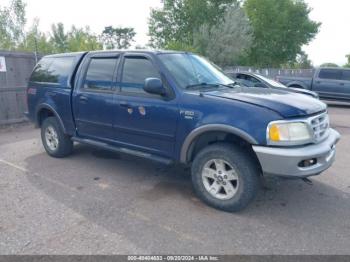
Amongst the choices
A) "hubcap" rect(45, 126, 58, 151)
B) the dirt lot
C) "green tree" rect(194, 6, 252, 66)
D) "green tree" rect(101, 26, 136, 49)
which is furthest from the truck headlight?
"green tree" rect(101, 26, 136, 49)

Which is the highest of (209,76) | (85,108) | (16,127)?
(209,76)

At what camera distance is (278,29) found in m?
38.3

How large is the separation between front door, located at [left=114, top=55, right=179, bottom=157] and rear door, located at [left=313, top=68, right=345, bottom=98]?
1223 cm

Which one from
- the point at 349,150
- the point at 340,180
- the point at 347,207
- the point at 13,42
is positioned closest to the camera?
the point at 347,207

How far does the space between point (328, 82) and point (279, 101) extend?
40.6ft

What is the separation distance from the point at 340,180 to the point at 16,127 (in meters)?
8.44

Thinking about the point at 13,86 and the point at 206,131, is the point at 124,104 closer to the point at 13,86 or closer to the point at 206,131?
the point at 206,131

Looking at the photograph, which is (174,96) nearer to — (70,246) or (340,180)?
(70,246)

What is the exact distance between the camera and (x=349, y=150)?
21.8 ft

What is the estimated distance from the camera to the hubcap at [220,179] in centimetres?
374

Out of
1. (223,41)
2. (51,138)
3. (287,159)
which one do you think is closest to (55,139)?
(51,138)

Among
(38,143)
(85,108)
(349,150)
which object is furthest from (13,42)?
(349,150)

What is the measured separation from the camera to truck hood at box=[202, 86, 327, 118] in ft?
11.3

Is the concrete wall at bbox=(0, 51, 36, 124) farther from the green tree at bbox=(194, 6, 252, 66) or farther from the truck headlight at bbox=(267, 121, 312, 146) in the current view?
the green tree at bbox=(194, 6, 252, 66)
